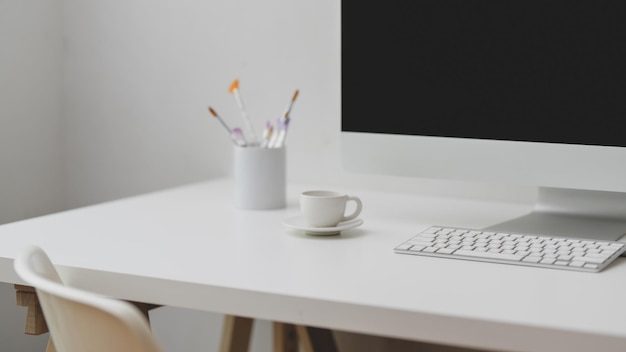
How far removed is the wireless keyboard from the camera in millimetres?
1131

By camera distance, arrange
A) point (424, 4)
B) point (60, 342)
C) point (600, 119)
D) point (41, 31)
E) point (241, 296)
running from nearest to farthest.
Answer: point (60, 342) → point (241, 296) → point (600, 119) → point (424, 4) → point (41, 31)

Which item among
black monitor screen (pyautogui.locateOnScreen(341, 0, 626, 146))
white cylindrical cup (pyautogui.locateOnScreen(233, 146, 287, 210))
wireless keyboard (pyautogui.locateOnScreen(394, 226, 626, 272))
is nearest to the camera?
wireless keyboard (pyautogui.locateOnScreen(394, 226, 626, 272))

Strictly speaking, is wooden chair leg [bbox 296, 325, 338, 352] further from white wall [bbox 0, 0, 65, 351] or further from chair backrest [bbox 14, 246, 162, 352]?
chair backrest [bbox 14, 246, 162, 352]

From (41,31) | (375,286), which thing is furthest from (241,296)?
(41,31)

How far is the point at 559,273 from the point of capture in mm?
1105

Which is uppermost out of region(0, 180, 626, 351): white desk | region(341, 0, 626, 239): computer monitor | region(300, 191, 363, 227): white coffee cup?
region(341, 0, 626, 239): computer monitor

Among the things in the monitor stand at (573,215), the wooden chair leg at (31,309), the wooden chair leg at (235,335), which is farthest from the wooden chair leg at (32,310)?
the monitor stand at (573,215)

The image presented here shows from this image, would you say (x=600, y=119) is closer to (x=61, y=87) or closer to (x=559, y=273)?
(x=559, y=273)

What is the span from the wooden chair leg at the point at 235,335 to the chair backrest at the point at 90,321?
851 mm

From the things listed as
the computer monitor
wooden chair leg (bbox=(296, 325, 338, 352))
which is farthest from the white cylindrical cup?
wooden chair leg (bbox=(296, 325, 338, 352))

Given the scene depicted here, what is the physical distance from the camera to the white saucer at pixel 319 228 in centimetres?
132

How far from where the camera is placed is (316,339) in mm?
1703

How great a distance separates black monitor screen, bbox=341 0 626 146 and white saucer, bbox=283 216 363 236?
18 centimetres

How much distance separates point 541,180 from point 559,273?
247 millimetres
